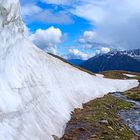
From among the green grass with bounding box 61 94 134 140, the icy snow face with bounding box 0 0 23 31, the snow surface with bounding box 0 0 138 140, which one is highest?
the icy snow face with bounding box 0 0 23 31

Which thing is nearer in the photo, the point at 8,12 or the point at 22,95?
the point at 8,12

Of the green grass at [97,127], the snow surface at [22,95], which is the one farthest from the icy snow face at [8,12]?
the green grass at [97,127]

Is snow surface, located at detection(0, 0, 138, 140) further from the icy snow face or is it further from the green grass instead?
the green grass

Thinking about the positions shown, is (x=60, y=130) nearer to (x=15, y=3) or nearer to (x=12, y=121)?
(x=12, y=121)

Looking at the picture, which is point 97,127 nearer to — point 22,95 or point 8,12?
point 22,95

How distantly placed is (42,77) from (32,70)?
2.83 metres

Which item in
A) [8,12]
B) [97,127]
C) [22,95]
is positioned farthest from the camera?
[97,127]

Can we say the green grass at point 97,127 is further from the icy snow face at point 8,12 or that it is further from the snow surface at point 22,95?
the icy snow face at point 8,12

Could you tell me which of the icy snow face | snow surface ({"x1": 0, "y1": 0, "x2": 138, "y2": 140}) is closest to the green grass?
snow surface ({"x1": 0, "y1": 0, "x2": 138, "y2": 140})

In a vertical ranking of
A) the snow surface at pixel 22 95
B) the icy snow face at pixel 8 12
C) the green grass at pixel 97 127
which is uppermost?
the icy snow face at pixel 8 12

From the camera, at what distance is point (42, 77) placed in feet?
128

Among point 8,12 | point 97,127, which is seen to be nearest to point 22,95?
point 8,12

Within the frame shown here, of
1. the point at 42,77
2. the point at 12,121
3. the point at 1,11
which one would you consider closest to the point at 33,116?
the point at 12,121

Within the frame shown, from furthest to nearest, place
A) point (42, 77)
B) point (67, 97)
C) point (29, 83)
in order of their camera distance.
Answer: point (67, 97) < point (42, 77) < point (29, 83)
